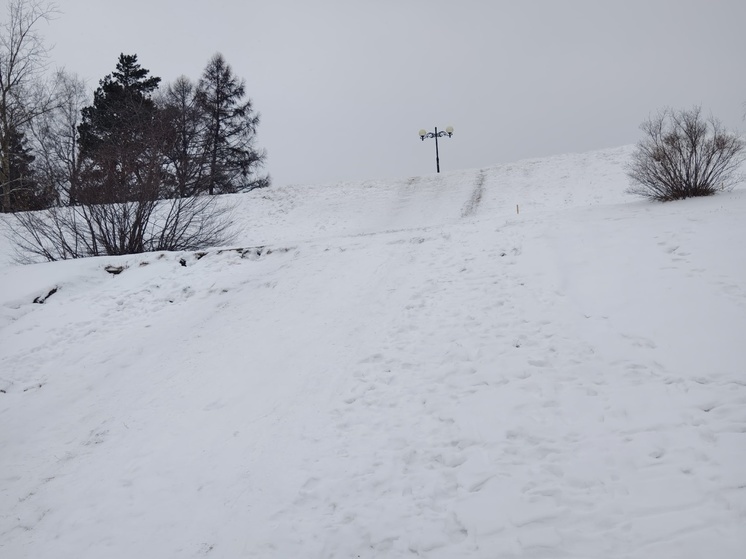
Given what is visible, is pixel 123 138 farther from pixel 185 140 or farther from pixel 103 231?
pixel 185 140

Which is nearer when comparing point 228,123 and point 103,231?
point 103,231

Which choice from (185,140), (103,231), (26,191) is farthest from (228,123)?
(103,231)

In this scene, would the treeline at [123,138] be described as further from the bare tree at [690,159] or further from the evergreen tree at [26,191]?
the bare tree at [690,159]

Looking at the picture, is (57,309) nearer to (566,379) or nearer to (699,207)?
(566,379)

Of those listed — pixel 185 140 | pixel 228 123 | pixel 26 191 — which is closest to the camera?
pixel 26 191

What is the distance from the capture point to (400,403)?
15.3 ft

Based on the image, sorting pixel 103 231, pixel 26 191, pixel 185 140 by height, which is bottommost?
pixel 103 231

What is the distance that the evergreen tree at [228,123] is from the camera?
26750 millimetres

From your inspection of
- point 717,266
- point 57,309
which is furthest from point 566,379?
point 57,309

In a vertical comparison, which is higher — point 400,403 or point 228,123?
point 228,123

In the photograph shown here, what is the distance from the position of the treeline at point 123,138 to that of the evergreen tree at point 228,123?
0.06 m

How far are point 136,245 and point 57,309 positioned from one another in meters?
3.68

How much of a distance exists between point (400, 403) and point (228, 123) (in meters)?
27.4

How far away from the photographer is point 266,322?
289 inches
